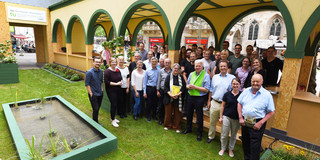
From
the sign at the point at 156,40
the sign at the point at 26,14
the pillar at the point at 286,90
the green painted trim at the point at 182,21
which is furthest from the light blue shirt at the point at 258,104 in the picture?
the sign at the point at 156,40

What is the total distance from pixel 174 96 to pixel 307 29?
311cm

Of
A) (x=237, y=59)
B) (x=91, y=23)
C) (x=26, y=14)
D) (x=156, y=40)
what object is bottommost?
(x=237, y=59)

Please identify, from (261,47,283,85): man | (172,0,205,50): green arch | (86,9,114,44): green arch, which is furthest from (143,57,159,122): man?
(86,9,114,44): green arch

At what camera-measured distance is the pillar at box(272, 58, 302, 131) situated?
374cm

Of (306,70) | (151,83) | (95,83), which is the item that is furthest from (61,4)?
(306,70)

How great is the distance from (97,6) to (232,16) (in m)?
6.71

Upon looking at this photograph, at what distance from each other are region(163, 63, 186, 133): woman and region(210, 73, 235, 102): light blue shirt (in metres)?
0.87

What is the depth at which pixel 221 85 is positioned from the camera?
3.96 metres

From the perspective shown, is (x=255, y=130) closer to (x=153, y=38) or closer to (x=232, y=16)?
(x=232, y=16)

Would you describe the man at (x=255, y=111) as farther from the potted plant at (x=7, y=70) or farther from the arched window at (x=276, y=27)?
the arched window at (x=276, y=27)

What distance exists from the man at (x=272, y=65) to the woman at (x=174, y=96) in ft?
7.69

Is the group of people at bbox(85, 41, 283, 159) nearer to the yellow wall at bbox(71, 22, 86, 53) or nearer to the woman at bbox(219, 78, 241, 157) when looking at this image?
the woman at bbox(219, 78, 241, 157)

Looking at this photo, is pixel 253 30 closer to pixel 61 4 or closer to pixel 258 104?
pixel 61 4

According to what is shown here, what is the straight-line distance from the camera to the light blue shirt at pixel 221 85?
393cm
